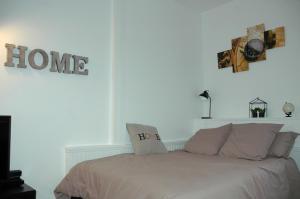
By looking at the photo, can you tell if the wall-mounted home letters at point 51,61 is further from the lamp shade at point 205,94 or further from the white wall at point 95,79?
the lamp shade at point 205,94

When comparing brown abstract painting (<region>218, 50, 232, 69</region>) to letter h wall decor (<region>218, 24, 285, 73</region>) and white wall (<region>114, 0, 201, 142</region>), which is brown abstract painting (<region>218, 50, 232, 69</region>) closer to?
letter h wall decor (<region>218, 24, 285, 73</region>)

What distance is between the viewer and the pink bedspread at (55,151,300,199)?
1.52 metres

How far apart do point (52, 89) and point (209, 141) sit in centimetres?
183

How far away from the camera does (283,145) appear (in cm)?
257

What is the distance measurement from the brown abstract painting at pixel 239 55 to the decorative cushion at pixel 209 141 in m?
0.96

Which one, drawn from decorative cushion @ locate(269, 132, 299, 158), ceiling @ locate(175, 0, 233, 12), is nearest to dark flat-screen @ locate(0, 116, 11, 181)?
decorative cushion @ locate(269, 132, 299, 158)

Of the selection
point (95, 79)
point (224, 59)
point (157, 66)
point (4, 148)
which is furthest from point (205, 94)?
point (4, 148)

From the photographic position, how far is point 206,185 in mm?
1542

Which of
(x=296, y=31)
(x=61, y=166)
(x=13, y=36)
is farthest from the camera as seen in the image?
(x=296, y=31)

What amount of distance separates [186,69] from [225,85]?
2.04 feet

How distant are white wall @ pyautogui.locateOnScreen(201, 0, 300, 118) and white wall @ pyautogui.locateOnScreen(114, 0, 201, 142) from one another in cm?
26

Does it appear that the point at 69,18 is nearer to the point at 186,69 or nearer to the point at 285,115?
the point at 186,69

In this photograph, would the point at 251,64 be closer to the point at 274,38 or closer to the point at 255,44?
the point at 255,44

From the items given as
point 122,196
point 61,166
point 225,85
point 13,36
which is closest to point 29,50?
point 13,36
